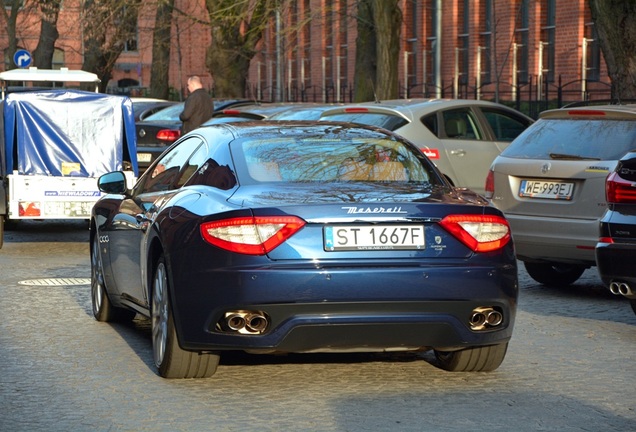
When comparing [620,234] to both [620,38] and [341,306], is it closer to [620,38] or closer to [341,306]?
[341,306]

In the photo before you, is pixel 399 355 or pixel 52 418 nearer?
pixel 52 418

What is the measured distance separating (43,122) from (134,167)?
118 centimetres

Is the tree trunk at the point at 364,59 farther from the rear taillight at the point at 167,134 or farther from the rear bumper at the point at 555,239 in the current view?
the rear bumper at the point at 555,239

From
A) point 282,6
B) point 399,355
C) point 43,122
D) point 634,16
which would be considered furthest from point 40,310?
point 282,6

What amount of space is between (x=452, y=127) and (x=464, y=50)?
2485cm

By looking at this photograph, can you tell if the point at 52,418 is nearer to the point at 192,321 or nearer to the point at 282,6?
the point at 192,321

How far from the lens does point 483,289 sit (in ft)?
24.2

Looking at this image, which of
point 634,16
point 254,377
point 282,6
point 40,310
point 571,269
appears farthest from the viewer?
point 282,6

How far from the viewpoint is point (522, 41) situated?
129ft

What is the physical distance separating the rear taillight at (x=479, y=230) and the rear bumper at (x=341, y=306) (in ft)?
0.40

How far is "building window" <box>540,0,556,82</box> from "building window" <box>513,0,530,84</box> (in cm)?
64

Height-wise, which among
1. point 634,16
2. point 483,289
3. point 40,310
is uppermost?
point 634,16

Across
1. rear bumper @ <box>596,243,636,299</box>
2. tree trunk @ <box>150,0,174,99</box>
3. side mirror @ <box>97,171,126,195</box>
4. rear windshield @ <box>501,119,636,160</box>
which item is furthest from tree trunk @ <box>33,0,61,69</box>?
rear bumper @ <box>596,243,636,299</box>

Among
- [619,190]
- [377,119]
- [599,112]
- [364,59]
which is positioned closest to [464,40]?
[364,59]
